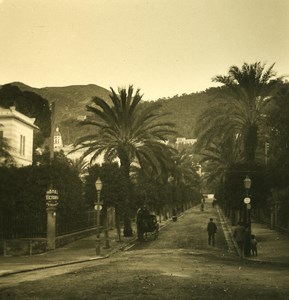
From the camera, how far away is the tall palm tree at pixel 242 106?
105 ft

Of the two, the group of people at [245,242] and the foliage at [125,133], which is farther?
the foliage at [125,133]

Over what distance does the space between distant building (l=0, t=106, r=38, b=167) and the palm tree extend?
29.2 feet

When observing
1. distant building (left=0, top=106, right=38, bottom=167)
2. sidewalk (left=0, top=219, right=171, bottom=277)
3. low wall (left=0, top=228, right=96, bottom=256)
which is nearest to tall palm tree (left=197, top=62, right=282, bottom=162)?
sidewalk (left=0, top=219, right=171, bottom=277)

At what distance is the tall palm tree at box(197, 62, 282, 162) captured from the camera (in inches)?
1260

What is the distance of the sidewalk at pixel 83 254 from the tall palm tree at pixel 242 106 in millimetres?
6746

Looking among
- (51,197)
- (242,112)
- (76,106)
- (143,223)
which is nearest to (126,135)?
(143,223)

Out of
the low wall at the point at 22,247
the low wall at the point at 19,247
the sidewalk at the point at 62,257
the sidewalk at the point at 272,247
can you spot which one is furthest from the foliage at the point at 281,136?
the low wall at the point at 19,247

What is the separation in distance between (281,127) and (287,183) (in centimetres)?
418

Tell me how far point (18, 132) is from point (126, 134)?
1277 cm

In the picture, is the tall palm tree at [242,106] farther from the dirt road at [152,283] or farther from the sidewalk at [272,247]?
the dirt road at [152,283]

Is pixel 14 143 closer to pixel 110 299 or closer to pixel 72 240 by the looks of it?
pixel 72 240

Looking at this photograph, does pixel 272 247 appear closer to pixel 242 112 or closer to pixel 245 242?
pixel 245 242

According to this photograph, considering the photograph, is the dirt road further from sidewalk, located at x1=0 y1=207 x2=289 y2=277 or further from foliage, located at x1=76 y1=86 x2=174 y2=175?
foliage, located at x1=76 y1=86 x2=174 y2=175

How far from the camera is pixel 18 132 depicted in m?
43.2
